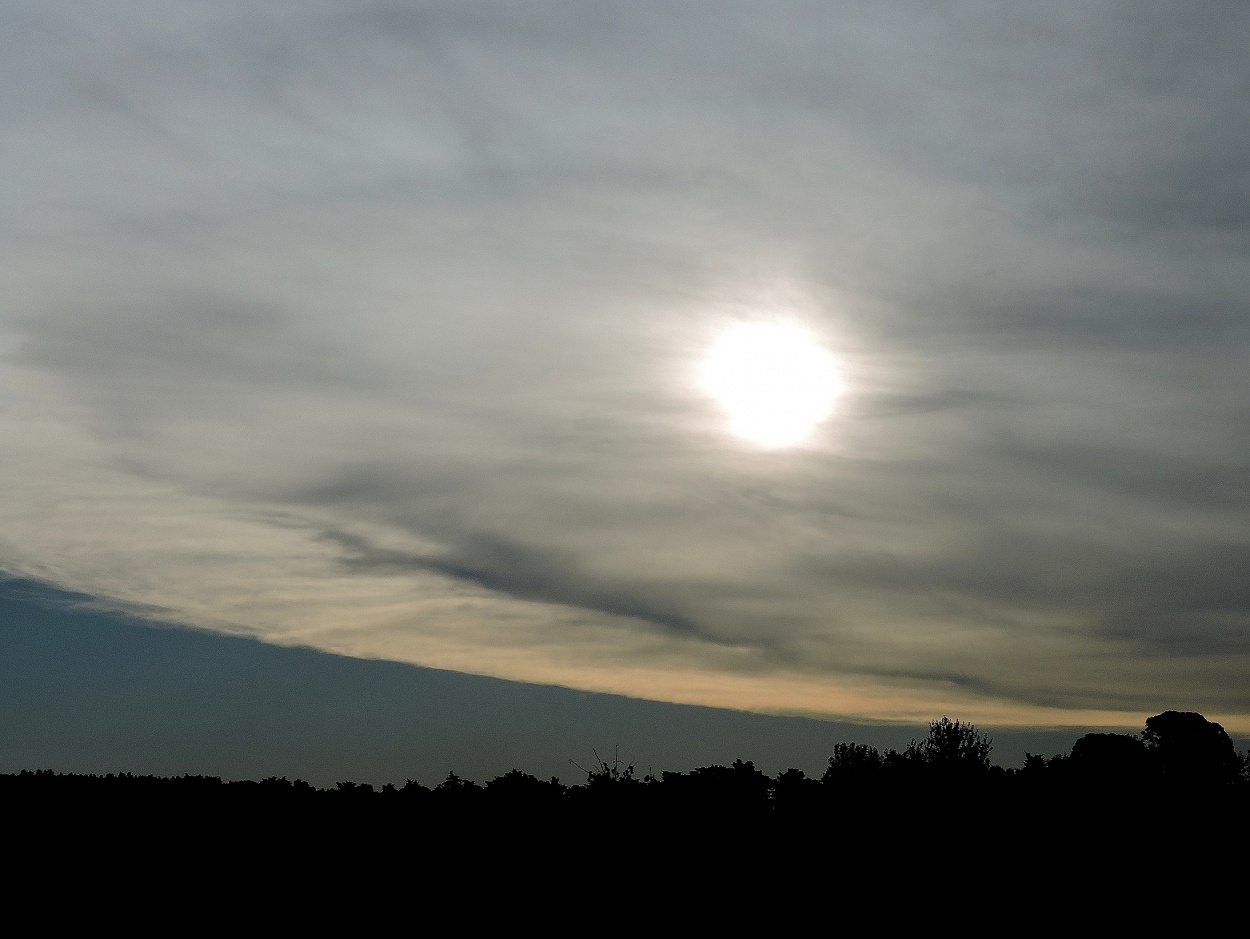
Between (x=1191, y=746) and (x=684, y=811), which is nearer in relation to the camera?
(x=684, y=811)

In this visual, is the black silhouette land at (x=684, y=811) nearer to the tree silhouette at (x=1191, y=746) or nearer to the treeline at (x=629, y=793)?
the treeline at (x=629, y=793)

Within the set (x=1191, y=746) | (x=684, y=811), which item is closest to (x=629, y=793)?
(x=684, y=811)

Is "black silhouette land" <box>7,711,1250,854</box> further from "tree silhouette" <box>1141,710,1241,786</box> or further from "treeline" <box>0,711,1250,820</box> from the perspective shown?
"tree silhouette" <box>1141,710,1241,786</box>

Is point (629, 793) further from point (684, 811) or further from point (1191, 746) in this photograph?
point (1191, 746)

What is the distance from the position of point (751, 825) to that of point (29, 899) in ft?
74.4

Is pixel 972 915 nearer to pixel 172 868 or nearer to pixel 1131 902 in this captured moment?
pixel 1131 902

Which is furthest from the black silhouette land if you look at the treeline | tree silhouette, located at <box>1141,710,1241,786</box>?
tree silhouette, located at <box>1141,710,1241,786</box>

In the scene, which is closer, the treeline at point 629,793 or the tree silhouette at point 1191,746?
the treeline at point 629,793

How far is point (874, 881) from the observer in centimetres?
3928

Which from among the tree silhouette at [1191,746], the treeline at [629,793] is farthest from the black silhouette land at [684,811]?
the tree silhouette at [1191,746]

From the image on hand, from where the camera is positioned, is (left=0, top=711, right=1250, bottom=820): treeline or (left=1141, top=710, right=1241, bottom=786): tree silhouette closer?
(left=0, top=711, right=1250, bottom=820): treeline

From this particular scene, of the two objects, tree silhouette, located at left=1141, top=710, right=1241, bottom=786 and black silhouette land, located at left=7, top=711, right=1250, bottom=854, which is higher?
tree silhouette, located at left=1141, top=710, right=1241, bottom=786

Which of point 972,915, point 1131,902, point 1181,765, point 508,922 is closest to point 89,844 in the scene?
point 508,922

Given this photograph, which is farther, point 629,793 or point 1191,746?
point 1191,746
